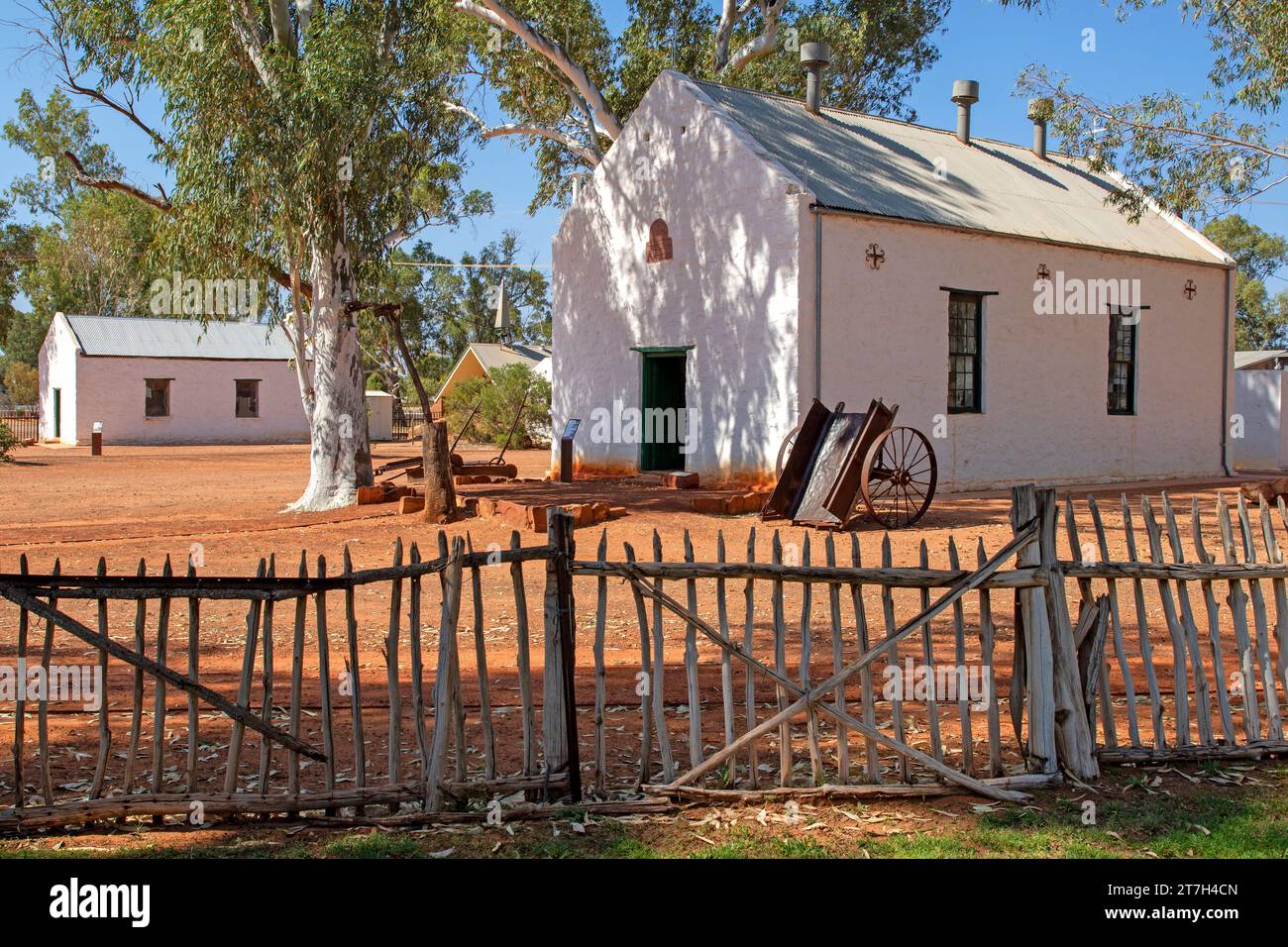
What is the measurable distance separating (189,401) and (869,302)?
104 feet

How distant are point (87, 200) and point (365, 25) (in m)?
45.1

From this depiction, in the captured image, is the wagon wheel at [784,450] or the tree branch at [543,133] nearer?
the wagon wheel at [784,450]

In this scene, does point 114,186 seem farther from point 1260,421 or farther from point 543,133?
point 1260,421

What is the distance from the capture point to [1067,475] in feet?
70.7

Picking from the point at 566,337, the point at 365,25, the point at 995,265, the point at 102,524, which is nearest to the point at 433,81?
the point at 365,25

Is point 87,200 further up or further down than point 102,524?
further up

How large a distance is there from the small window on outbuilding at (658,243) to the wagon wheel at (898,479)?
16.2ft

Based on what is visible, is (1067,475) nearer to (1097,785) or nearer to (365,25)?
(365,25)

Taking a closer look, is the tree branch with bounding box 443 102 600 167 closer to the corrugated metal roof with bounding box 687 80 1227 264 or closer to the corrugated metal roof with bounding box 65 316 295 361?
the corrugated metal roof with bounding box 687 80 1227 264

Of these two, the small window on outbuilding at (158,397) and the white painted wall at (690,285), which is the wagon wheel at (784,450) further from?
the small window on outbuilding at (158,397)

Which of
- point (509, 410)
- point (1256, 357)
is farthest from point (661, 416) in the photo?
point (1256, 357)

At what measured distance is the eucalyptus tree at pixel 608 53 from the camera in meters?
25.9

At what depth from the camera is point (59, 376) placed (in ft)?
140

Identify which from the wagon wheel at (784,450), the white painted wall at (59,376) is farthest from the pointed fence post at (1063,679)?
the white painted wall at (59,376)
